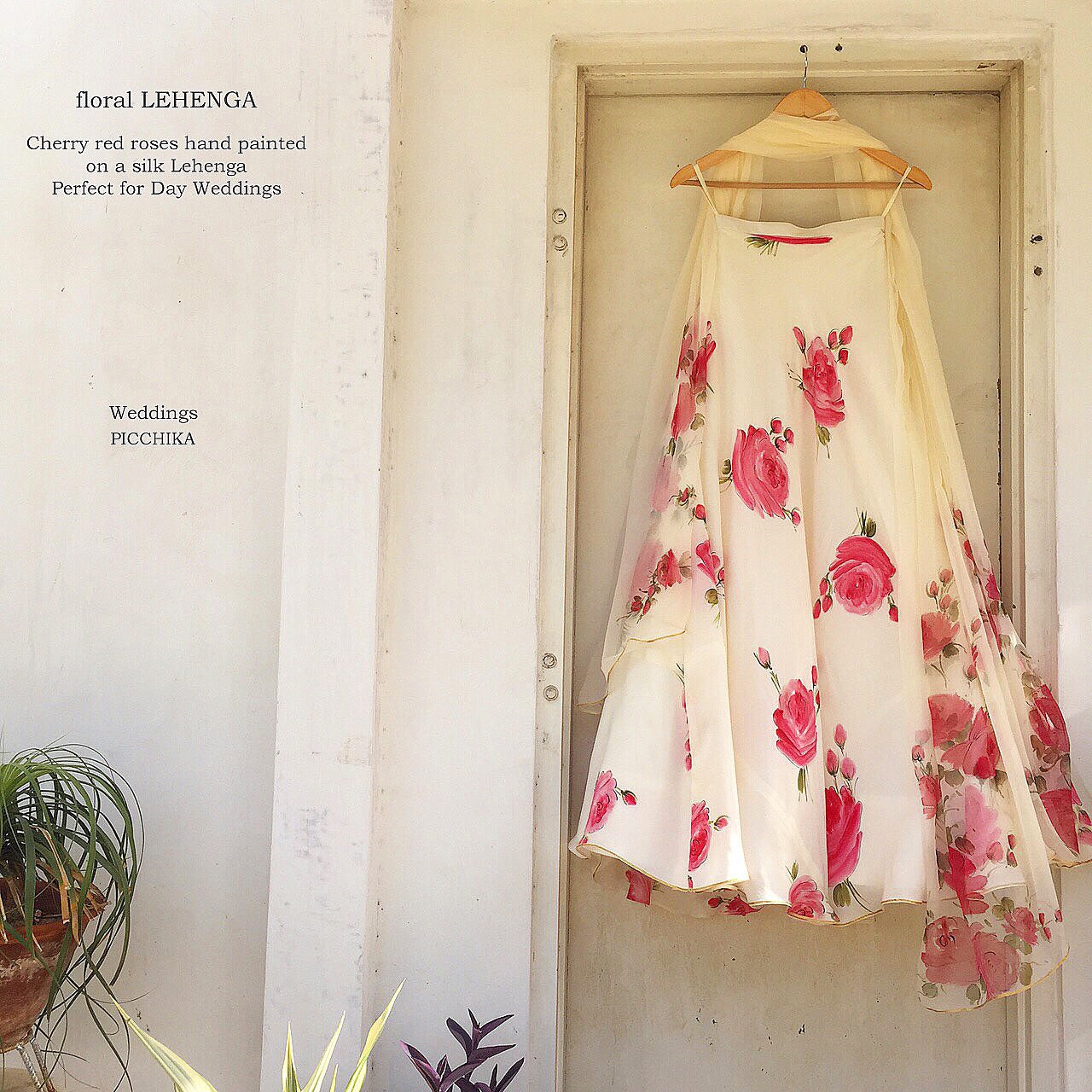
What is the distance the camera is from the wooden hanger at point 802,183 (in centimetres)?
194

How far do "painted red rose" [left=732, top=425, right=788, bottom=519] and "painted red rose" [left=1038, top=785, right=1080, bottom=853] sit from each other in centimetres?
61

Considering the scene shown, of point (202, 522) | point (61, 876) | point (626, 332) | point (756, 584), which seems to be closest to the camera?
point (61, 876)

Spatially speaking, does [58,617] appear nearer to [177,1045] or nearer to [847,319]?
[177,1045]

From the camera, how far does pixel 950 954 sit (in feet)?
5.59

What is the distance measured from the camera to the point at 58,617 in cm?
196

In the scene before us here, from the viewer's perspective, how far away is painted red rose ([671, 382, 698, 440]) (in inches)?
74.4

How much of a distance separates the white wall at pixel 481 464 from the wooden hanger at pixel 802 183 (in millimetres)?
109

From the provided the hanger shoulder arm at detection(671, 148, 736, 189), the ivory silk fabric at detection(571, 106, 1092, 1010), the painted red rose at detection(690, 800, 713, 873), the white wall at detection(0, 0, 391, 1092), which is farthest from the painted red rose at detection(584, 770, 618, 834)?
the hanger shoulder arm at detection(671, 148, 736, 189)

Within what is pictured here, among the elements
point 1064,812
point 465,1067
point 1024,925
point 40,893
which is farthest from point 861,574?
point 40,893

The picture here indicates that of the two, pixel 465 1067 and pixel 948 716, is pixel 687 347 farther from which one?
A: pixel 465 1067

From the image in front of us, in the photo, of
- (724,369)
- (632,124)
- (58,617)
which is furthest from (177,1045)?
(632,124)

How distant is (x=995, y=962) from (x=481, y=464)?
1124 millimetres

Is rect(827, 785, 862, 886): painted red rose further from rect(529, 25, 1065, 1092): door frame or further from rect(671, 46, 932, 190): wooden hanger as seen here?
rect(671, 46, 932, 190): wooden hanger

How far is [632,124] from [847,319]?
605 millimetres
